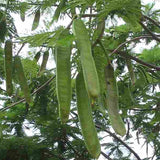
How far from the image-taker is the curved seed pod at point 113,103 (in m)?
1.49

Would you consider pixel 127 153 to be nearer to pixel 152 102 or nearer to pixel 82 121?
pixel 152 102

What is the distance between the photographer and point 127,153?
532cm

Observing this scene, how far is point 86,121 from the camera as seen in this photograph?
142 cm

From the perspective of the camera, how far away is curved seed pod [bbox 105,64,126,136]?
1490mm

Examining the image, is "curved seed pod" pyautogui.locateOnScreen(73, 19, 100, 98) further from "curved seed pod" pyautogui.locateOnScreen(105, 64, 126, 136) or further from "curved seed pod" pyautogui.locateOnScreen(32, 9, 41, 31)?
"curved seed pod" pyautogui.locateOnScreen(32, 9, 41, 31)

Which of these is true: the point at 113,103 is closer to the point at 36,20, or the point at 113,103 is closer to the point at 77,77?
the point at 77,77


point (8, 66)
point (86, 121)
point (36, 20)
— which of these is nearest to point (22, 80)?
point (8, 66)

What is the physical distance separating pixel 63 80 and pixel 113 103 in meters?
0.32

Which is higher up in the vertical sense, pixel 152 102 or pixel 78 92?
pixel 152 102

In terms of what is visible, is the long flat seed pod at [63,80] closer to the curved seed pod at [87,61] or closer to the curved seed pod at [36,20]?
the curved seed pod at [87,61]

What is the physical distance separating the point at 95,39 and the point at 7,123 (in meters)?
2.43

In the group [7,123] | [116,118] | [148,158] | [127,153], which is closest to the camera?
[116,118]

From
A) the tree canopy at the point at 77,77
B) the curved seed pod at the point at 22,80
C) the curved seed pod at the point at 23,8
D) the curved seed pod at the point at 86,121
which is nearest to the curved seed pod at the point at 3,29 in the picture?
the tree canopy at the point at 77,77

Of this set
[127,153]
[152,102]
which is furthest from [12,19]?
[127,153]
